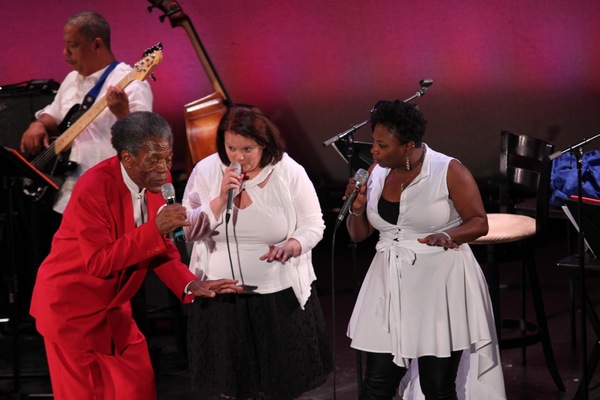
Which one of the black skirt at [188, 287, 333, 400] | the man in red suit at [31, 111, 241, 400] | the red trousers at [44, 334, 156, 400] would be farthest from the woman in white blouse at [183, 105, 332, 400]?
the red trousers at [44, 334, 156, 400]

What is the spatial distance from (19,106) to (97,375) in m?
3.07

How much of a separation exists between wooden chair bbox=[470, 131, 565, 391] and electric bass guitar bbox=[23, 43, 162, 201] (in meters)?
2.08

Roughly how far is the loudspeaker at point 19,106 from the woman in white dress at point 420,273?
121 inches

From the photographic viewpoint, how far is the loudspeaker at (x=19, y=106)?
20.4 ft

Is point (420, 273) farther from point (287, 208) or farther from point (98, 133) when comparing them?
point (98, 133)

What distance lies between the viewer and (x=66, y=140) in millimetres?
5430

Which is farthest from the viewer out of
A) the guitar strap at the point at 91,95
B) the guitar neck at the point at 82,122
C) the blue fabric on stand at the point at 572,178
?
the guitar strap at the point at 91,95

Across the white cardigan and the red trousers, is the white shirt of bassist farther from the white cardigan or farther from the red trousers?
the red trousers

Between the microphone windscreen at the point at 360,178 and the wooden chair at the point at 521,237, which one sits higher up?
the microphone windscreen at the point at 360,178

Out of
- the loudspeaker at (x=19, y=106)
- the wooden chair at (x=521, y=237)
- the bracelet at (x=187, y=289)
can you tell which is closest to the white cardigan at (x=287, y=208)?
the bracelet at (x=187, y=289)

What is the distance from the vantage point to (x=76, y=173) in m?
5.48

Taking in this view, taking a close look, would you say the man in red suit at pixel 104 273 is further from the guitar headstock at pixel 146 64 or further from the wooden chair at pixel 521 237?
the wooden chair at pixel 521 237

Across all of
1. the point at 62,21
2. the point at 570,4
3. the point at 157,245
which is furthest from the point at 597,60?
the point at 157,245

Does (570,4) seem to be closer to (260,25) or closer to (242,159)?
(260,25)
